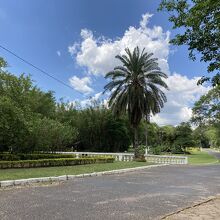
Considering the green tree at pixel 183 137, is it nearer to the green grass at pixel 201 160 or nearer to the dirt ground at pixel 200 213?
the green grass at pixel 201 160

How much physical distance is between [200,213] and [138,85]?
21597 mm

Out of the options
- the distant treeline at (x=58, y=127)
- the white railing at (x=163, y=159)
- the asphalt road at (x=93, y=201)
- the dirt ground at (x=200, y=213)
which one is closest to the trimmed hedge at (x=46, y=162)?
the distant treeline at (x=58, y=127)

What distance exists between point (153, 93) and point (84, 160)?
32.3 feet

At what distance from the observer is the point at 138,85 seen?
→ 95.2 feet

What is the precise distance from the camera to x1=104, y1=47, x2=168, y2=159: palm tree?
1138 inches

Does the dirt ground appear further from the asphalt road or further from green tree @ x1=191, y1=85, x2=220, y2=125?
green tree @ x1=191, y1=85, x2=220, y2=125

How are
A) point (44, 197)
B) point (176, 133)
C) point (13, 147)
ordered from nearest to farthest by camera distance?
point (44, 197)
point (13, 147)
point (176, 133)

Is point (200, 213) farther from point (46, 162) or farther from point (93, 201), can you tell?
point (46, 162)

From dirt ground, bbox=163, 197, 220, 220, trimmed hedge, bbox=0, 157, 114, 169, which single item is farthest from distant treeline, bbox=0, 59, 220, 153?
dirt ground, bbox=163, 197, 220, 220

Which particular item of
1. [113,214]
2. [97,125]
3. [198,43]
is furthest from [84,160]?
[97,125]

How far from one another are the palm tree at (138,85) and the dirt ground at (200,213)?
19.9 m

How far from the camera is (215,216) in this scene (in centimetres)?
764

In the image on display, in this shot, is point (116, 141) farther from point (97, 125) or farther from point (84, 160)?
point (84, 160)

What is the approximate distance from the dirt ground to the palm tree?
65.4 feet
